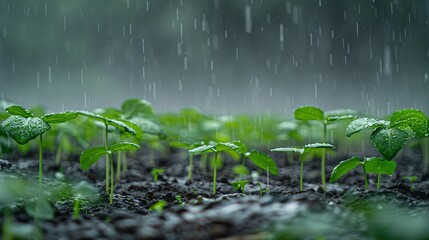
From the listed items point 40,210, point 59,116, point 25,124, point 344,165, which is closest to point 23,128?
point 25,124

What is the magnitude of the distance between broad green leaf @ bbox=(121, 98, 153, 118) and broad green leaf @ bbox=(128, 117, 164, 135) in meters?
0.12

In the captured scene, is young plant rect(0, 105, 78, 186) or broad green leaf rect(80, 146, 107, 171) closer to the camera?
young plant rect(0, 105, 78, 186)

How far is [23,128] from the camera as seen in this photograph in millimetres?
1394

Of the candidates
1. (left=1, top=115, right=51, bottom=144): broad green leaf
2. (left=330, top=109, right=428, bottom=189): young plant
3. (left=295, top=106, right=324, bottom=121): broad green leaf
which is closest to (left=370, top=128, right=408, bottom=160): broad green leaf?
(left=330, top=109, right=428, bottom=189): young plant

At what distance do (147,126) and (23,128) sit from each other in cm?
68

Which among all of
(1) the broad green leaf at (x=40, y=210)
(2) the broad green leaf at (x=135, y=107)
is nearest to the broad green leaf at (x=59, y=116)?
(1) the broad green leaf at (x=40, y=210)

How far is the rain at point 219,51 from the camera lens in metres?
4.95

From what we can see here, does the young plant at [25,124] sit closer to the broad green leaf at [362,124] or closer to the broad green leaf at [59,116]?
the broad green leaf at [59,116]

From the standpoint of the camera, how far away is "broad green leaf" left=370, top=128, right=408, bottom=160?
4.61 ft

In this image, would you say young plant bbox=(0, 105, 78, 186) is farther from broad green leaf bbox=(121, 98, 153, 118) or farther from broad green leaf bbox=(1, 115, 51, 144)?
broad green leaf bbox=(121, 98, 153, 118)

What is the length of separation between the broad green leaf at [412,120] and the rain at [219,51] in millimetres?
3499

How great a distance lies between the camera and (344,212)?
1139mm

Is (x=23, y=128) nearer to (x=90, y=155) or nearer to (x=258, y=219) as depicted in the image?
(x=90, y=155)

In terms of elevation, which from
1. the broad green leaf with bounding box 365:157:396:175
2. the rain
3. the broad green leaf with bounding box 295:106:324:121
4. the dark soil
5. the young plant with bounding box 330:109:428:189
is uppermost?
the rain
